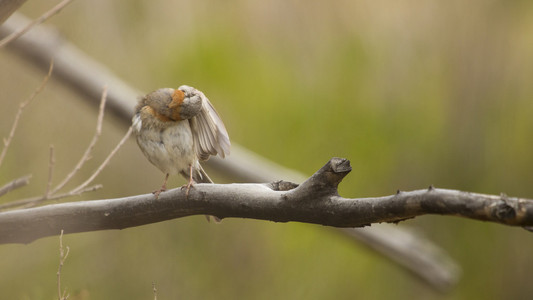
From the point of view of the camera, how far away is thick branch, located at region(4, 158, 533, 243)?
3.30 ft

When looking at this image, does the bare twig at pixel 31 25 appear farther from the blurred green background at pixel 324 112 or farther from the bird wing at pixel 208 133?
the blurred green background at pixel 324 112

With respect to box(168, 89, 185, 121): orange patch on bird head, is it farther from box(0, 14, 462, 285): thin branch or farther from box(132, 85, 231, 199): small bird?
box(0, 14, 462, 285): thin branch

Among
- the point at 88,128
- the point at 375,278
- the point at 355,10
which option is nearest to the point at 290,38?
the point at 355,10

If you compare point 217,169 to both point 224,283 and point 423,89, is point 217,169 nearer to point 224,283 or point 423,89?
point 224,283

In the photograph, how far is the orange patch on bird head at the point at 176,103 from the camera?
1653 millimetres

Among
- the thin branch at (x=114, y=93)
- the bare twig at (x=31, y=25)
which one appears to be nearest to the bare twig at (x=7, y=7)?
the bare twig at (x=31, y=25)

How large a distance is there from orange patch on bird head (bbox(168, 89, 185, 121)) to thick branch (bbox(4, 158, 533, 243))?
30 centimetres

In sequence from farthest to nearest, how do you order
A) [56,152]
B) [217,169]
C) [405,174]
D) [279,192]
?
[405,174], [56,152], [217,169], [279,192]

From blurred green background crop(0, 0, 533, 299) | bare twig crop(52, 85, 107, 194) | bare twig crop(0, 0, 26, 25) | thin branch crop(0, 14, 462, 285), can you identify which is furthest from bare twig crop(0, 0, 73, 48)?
blurred green background crop(0, 0, 533, 299)

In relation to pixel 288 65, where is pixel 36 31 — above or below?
below

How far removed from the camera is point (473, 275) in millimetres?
4453

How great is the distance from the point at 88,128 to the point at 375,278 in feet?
8.13

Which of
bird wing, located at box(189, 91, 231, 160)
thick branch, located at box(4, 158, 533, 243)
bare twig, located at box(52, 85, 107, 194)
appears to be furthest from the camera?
bird wing, located at box(189, 91, 231, 160)

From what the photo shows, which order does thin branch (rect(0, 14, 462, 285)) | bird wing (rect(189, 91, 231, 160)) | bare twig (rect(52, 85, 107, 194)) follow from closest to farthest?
bare twig (rect(52, 85, 107, 194)) < bird wing (rect(189, 91, 231, 160)) < thin branch (rect(0, 14, 462, 285))
